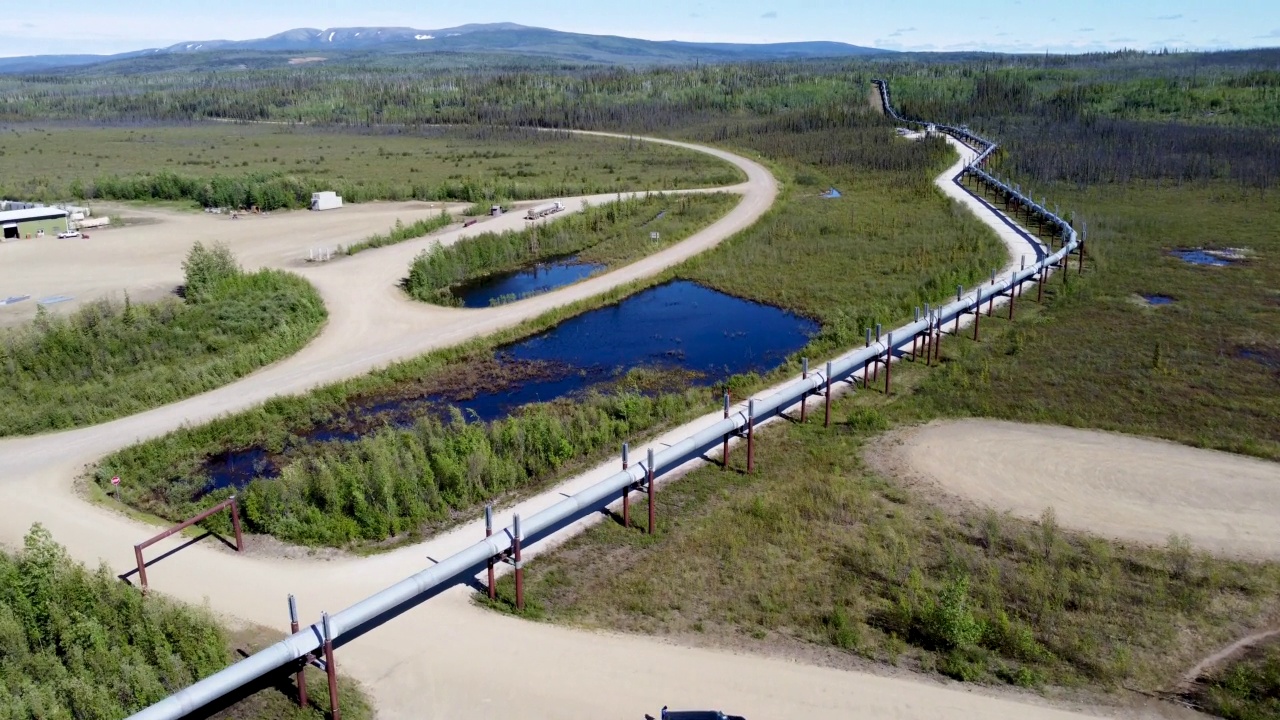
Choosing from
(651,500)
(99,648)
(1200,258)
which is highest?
(1200,258)

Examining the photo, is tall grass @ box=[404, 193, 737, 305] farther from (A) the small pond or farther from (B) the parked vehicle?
(B) the parked vehicle

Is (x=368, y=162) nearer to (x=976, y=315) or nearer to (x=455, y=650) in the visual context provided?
(x=976, y=315)

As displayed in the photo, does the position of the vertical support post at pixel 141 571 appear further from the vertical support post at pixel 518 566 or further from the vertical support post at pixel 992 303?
the vertical support post at pixel 992 303

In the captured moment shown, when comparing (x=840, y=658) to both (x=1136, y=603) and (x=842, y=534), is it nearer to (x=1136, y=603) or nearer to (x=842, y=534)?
(x=842, y=534)

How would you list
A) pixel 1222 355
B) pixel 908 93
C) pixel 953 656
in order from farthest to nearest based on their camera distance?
pixel 908 93, pixel 1222 355, pixel 953 656

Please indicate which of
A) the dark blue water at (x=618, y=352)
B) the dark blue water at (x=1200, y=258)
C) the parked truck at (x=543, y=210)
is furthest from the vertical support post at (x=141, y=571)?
the dark blue water at (x=1200, y=258)

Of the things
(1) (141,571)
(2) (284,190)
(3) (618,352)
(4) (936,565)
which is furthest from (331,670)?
(2) (284,190)

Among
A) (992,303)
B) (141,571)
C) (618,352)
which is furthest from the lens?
(992,303)

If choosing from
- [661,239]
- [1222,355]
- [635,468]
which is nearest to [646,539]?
[635,468]

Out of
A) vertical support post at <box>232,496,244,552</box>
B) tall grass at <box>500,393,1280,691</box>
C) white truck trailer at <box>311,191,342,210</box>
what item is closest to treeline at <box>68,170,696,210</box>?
white truck trailer at <box>311,191,342,210</box>
